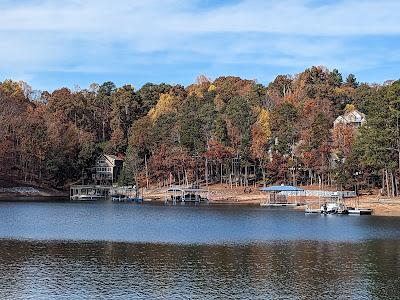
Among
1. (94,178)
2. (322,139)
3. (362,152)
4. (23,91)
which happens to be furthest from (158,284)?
(23,91)

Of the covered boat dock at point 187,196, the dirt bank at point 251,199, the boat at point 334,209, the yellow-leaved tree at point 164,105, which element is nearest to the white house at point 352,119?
the dirt bank at point 251,199

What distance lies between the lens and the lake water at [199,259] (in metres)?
29.1

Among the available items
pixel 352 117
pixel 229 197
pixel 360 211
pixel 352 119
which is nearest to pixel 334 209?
pixel 360 211

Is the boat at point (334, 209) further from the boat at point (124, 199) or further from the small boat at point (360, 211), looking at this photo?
the boat at point (124, 199)

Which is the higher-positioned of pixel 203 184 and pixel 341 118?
pixel 341 118

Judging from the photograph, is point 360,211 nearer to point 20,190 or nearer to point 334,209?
point 334,209

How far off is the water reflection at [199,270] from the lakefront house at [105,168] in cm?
8904

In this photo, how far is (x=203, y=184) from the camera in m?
117

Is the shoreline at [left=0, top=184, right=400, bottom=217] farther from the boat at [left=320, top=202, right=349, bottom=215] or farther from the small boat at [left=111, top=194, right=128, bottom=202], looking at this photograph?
the small boat at [left=111, top=194, right=128, bottom=202]

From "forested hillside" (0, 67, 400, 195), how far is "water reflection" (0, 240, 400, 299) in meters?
43.3

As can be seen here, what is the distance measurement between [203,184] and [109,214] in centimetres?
4416

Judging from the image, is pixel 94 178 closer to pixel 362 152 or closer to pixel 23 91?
pixel 23 91

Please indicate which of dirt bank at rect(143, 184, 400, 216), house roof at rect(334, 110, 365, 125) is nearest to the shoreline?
dirt bank at rect(143, 184, 400, 216)

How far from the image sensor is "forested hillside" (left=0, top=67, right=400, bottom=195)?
87.9m
